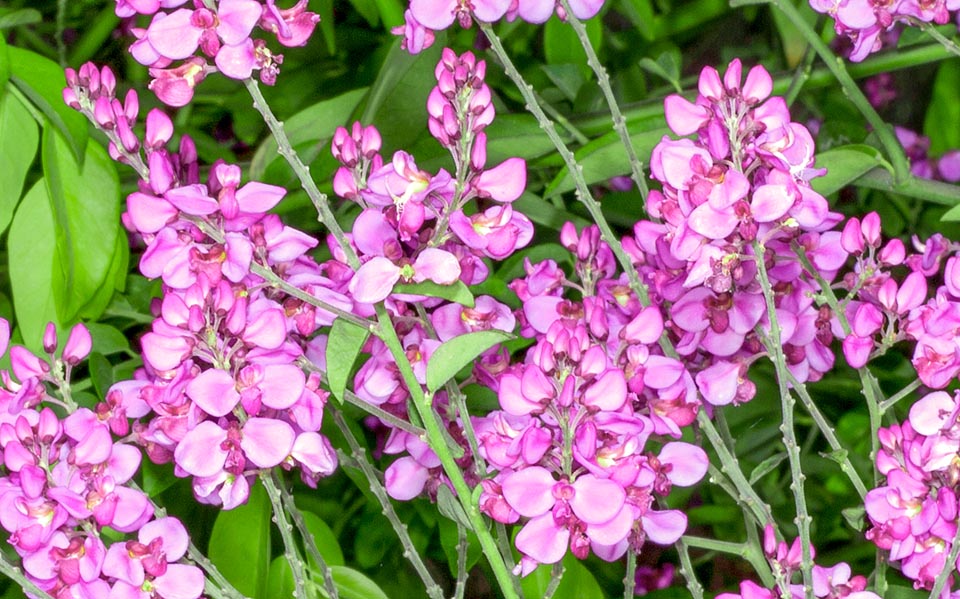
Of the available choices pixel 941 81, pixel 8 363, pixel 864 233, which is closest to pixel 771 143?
pixel 864 233

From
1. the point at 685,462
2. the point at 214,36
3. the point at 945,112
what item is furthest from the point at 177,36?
the point at 945,112

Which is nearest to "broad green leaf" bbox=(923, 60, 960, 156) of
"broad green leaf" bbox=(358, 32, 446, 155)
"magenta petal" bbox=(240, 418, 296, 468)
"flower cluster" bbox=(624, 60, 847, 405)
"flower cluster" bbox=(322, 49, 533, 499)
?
"broad green leaf" bbox=(358, 32, 446, 155)

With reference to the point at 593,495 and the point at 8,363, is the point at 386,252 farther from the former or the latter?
the point at 8,363

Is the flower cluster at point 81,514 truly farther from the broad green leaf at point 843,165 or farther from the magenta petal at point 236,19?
the broad green leaf at point 843,165

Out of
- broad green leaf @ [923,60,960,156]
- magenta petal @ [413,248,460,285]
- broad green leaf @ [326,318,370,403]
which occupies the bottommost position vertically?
broad green leaf @ [923,60,960,156]

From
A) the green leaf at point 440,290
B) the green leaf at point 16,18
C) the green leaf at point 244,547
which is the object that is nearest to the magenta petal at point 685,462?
the green leaf at point 440,290

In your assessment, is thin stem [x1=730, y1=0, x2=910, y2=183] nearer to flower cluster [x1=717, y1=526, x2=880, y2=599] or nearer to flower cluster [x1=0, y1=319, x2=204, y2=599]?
flower cluster [x1=717, y1=526, x2=880, y2=599]
